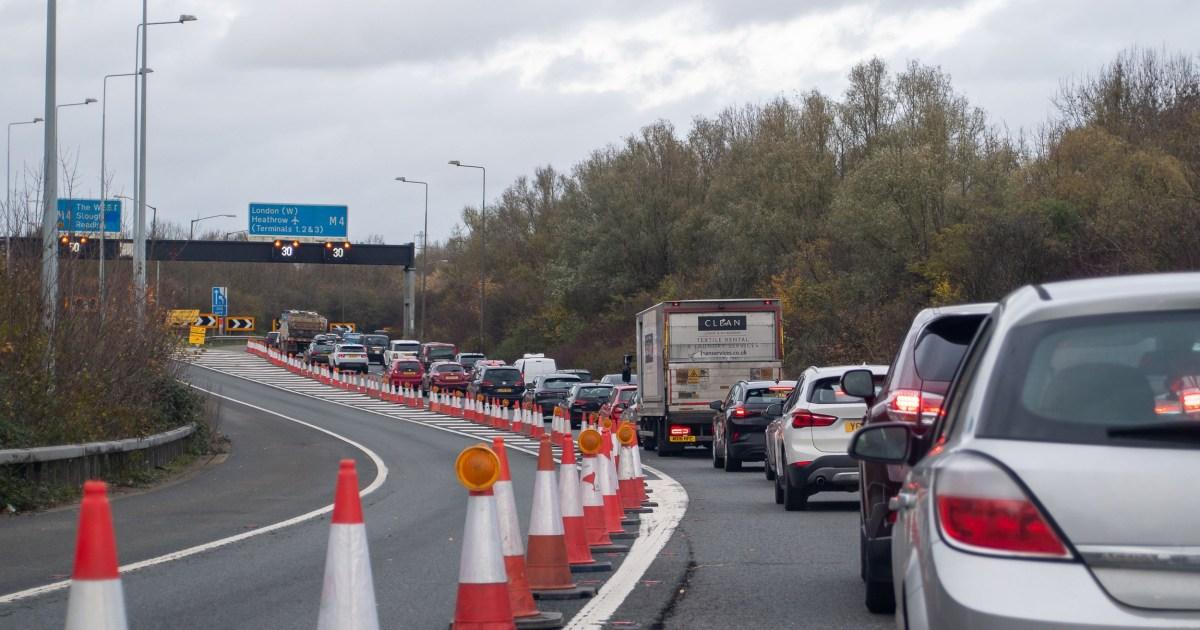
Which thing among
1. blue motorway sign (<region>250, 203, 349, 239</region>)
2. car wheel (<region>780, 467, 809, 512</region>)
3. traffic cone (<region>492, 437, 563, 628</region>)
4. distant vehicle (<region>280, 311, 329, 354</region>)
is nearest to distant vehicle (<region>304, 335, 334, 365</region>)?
distant vehicle (<region>280, 311, 329, 354</region>)

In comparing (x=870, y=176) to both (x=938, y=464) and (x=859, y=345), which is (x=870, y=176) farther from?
(x=938, y=464)

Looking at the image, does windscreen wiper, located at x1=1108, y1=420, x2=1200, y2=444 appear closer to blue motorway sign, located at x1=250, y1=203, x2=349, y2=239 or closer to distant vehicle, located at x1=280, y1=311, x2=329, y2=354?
blue motorway sign, located at x1=250, y1=203, x2=349, y2=239

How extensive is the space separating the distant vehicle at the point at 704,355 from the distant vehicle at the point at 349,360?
40.8 m

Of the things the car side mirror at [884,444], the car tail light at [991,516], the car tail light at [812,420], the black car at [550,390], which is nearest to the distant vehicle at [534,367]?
the black car at [550,390]

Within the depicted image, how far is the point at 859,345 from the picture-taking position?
4588 cm

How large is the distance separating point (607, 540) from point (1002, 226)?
3076 cm

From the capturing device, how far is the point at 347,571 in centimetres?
Answer: 554

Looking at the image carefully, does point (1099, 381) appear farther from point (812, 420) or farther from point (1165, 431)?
point (812, 420)

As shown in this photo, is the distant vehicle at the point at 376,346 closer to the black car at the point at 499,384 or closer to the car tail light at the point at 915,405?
the black car at the point at 499,384

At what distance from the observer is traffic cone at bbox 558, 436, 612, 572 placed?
10.5 metres

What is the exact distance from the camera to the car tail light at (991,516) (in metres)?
3.81

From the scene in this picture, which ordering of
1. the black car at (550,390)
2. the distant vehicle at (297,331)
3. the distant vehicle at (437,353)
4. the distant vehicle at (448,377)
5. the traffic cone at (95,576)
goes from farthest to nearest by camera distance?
1. the distant vehicle at (297,331)
2. the distant vehicle at (437,353)
3. the distant vehicle at (448,377)
4. the black car at (550,390)
5. the traffic cone at (95,576)

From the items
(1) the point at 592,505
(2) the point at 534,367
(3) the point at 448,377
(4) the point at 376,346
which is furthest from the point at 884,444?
(4) the point at 376,346

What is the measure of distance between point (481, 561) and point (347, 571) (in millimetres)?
1625
